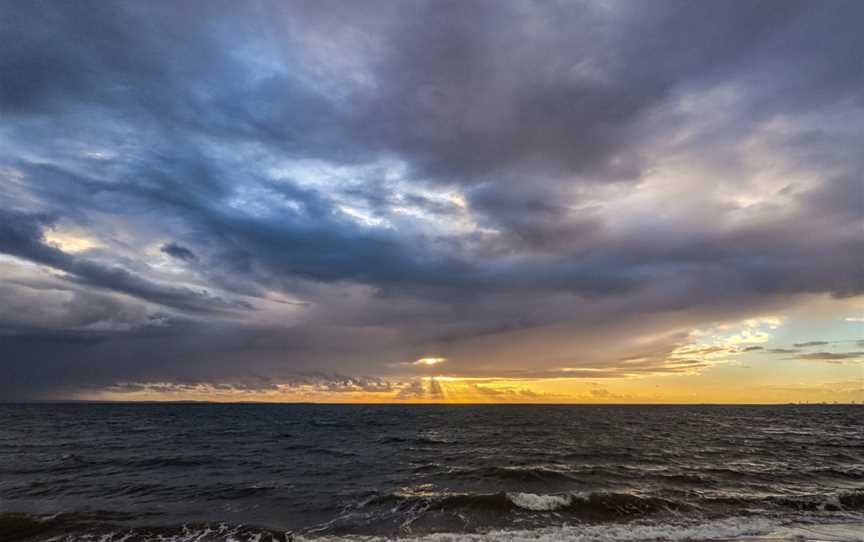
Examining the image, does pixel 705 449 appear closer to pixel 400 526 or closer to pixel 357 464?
pixel 357 464

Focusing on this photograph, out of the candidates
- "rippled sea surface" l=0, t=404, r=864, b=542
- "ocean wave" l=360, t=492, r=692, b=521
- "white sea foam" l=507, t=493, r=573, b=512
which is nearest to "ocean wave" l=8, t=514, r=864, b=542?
"rippled sea surface" l=0, t=404, r=864, b=542

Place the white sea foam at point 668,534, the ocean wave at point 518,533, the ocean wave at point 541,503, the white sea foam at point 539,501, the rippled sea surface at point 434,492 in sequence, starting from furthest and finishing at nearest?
the white sea foam at point 539,501 < the ocean wave at point 541,503 < the rippled sea surface at point 434,492 < the ocean wave at point 518,533 < the white sea foam at point 668,534

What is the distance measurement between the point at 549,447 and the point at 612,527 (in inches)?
1201

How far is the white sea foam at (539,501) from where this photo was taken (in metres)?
25.0

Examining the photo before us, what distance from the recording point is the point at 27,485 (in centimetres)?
3158

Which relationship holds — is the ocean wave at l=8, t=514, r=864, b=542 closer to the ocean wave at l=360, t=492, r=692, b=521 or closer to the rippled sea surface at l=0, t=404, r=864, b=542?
the rippled sea surface at l=0, t=404, r=864, b=542

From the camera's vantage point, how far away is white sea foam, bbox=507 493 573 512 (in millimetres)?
25000

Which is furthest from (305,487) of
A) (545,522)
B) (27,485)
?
(27,485)

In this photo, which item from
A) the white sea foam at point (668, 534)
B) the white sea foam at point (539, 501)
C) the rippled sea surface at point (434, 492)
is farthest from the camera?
the white sea foam at point (539, 501)

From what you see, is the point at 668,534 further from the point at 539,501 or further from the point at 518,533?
the point at 539,501

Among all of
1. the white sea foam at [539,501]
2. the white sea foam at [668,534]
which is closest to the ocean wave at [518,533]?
the white sea foam at [668,534]

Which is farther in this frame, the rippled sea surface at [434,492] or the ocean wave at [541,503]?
the ocean wave at [541,503]

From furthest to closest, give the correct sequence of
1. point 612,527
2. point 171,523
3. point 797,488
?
point 797,488
point 171,523
point 612,527

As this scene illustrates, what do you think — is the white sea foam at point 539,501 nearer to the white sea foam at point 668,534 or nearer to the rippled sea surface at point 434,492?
the rippled sea surface at point 434,492
